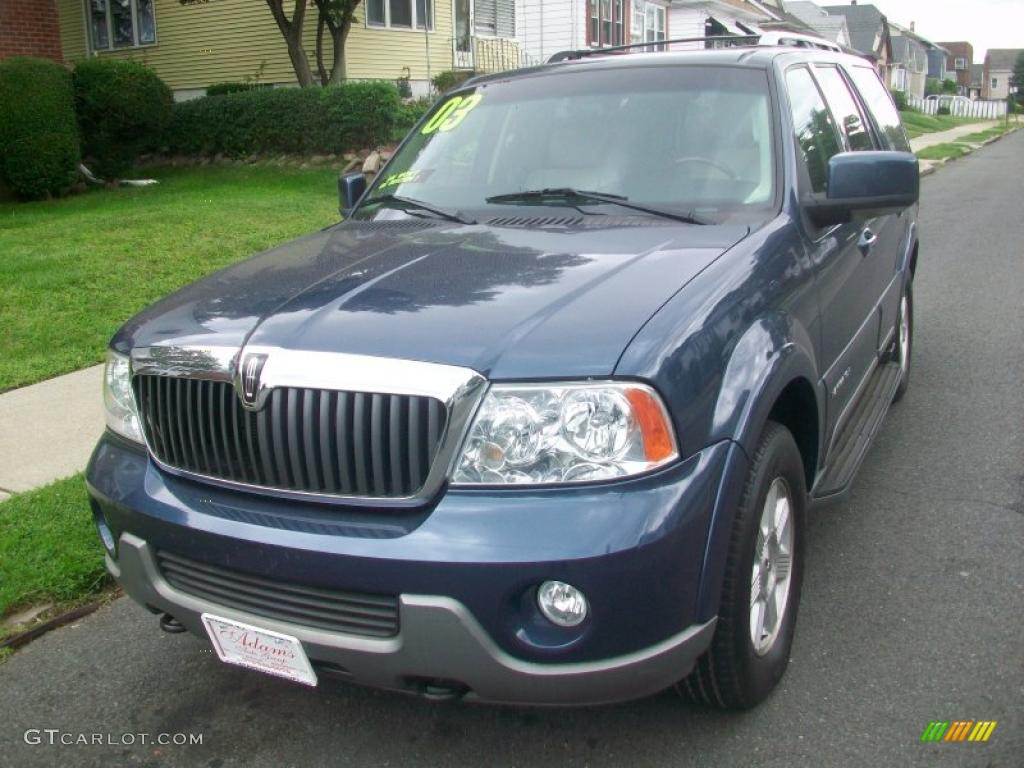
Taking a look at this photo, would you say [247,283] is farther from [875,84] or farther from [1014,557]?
[875,84]

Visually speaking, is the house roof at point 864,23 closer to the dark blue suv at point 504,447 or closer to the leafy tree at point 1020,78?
the leafy tree at point 1020,78

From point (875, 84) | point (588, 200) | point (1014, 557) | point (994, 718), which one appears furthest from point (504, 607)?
point (875, 84)

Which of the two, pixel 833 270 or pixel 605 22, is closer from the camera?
pixel 833 270

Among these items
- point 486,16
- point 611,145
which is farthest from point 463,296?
point 486,16

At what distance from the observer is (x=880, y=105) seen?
17.8ft

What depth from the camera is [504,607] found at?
2311 mm

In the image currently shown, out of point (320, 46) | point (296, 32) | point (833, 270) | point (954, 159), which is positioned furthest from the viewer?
point (954, 159)

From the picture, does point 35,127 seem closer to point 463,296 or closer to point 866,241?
point 866,241

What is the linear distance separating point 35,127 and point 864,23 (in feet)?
204

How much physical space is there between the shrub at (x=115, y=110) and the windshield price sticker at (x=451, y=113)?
34.9 ft

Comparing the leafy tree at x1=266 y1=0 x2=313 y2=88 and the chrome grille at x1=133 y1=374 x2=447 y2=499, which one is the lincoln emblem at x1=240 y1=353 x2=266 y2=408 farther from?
the leafy tree at x1=266 y1=0 x2=313 y2=88

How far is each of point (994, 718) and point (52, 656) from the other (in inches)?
119

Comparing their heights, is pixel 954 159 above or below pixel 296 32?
below

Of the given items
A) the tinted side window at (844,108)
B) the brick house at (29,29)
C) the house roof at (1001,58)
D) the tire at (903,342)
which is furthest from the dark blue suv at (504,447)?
the house roof at (1001,58)
